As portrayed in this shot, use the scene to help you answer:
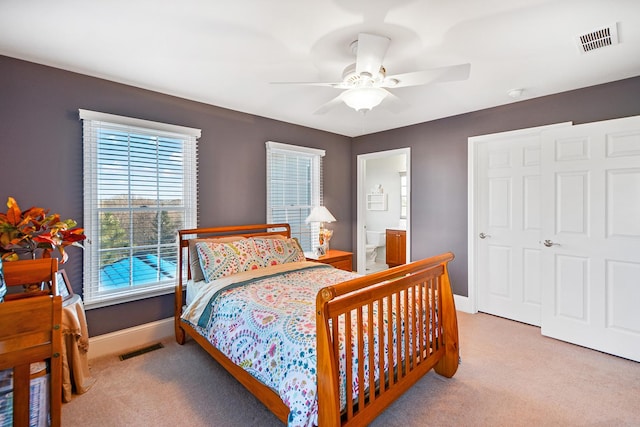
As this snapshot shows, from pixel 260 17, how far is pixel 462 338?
3.24 meters

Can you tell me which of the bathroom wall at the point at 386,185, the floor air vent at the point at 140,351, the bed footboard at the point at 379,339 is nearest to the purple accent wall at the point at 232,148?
the floor air vent at the point at 140,351

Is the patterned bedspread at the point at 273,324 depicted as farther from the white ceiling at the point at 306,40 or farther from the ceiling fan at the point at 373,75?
the white ceiling at the point at 306,40

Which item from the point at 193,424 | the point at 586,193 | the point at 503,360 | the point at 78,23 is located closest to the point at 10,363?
the point at 193,424

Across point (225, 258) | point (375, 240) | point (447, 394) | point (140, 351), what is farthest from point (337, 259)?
point (375, 240)

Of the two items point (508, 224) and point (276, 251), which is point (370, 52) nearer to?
point (276, 251)

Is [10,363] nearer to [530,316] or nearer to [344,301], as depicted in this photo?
[344,301]

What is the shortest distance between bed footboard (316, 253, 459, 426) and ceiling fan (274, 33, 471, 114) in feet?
4.02

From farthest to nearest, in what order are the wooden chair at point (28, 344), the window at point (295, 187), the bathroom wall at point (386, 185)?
the bathroom wall at point (386, 185), the window at point (295, 187), the wooden chair at point (28, 344)

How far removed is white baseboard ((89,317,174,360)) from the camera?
8.80 ft

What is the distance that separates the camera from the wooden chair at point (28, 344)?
1023mm

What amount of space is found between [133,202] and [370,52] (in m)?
2.45

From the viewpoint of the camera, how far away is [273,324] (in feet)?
5.98

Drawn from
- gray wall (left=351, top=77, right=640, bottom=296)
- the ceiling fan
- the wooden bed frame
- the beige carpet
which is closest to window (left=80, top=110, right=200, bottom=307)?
the wooden bed frame

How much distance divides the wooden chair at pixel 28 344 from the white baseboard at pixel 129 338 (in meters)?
1.88
